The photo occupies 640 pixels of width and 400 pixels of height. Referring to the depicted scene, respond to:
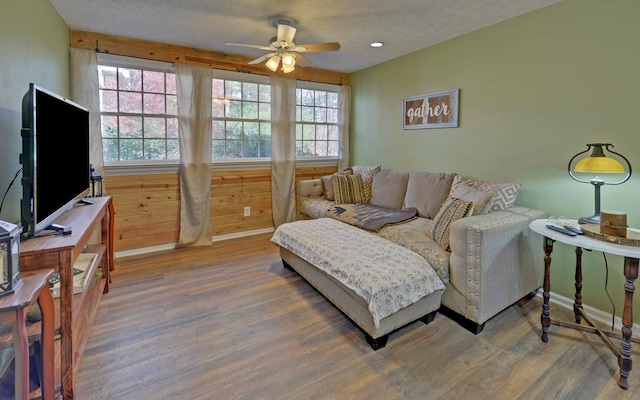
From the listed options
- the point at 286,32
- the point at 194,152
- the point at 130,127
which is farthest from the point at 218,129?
the point at 286,32

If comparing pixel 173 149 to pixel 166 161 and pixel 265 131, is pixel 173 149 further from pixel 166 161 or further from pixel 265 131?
pixel 265 131

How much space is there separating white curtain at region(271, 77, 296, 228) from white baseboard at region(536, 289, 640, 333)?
312 centimetres

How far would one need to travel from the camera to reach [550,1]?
248 cm

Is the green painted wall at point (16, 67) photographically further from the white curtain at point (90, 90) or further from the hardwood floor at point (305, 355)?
the hardwood floor at point (305, 355)

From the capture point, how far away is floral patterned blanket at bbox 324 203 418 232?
308cm

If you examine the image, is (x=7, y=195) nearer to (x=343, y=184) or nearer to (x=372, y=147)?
(x=343, y=184)

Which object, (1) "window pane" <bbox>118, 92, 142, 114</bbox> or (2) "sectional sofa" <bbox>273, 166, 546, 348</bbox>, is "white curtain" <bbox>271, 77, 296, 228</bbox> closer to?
(2) "sectional sofa" <bbox>273, 166, 546, 348</bbox>

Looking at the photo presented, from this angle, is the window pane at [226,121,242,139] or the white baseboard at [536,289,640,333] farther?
the window pane at [226,121,242,139]

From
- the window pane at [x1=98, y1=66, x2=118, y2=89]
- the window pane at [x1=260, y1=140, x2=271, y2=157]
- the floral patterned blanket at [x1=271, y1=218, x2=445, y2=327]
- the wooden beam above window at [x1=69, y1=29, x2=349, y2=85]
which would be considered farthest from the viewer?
the window pane at [x1=260, y1=140, x2=271, y2=157]

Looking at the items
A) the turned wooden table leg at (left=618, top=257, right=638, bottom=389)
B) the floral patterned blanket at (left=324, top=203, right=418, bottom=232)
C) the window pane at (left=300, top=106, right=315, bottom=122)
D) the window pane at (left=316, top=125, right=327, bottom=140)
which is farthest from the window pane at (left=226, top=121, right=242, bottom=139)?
the turned wooden table leg at (left=618, top=257, right=638, bottom=389)

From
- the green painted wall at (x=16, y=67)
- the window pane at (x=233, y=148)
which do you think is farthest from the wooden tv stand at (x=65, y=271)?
the window pane at (x=233, y=148)

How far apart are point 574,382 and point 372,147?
3.49m

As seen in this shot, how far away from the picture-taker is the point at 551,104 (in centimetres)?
259

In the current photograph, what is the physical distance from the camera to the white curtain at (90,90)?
10.4 ft
